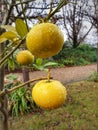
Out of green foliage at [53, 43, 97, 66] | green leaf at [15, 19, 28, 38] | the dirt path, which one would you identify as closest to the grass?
the dirt path

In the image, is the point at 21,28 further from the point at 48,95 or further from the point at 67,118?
the point at 67,118

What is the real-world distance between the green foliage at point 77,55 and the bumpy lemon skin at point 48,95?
29.6 ft

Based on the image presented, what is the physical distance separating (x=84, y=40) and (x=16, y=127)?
9807 mm

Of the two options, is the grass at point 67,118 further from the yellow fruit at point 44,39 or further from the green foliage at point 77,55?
the green foliage at point 77,55

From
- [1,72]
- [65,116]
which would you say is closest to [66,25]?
[65,116]

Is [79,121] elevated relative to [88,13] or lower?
lower

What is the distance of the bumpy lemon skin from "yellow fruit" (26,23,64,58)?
0.07 metres

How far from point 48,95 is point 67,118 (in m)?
2.99

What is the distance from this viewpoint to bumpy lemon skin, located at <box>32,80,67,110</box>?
46cm

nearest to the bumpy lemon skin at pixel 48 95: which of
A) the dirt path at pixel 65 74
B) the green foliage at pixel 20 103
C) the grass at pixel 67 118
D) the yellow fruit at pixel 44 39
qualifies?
the yellow fruit at pixel 44 39

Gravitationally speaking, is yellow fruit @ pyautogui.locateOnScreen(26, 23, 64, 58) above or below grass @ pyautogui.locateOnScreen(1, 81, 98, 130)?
above

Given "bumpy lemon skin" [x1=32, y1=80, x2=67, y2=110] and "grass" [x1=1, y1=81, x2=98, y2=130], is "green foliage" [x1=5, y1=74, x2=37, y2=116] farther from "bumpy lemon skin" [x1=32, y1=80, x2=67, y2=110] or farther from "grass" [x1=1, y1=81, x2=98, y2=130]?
"bumpy lemon skin" [x1=32, y1=80, x2=67, y2=110]

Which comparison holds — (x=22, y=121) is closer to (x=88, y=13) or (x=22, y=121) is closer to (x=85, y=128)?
(x=85, y=128)

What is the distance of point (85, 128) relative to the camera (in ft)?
10.0
